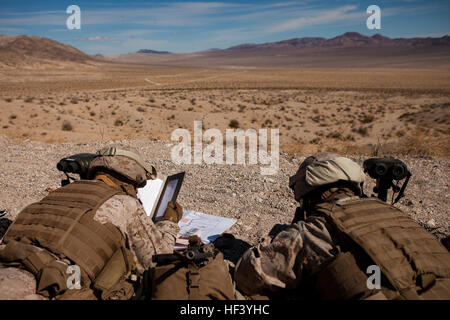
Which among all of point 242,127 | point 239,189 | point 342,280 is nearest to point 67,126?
point 242,127

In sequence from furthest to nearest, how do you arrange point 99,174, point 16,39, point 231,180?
point 16,39 < point 231,180 < point 99,174

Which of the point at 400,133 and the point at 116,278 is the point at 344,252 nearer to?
the point at 116,278

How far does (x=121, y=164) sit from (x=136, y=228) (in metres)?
0.52

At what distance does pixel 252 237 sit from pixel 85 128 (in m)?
12.0

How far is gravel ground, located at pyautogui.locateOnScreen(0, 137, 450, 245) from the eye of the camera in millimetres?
4262

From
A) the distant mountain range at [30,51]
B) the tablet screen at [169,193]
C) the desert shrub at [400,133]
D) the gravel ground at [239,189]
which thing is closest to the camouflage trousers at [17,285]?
the tablet screen at [169,193]

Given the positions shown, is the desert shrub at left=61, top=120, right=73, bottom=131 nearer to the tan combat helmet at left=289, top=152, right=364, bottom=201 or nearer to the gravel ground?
the gravel ground

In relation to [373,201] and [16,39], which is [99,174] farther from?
[16,39]

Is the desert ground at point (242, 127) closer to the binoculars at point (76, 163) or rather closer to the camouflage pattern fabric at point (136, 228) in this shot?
the camouflage pattern fabric at point (136, 228)

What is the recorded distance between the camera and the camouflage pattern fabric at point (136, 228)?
238 cm

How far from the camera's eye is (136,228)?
2484 mm

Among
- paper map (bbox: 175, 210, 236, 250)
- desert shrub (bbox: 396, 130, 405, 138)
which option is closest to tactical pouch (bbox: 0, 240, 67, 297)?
paper map (bbox: 175, 210, 236, 250)

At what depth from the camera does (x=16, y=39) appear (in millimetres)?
96938

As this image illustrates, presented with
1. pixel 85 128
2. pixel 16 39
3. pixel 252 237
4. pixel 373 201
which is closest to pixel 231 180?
pixel 252 237
